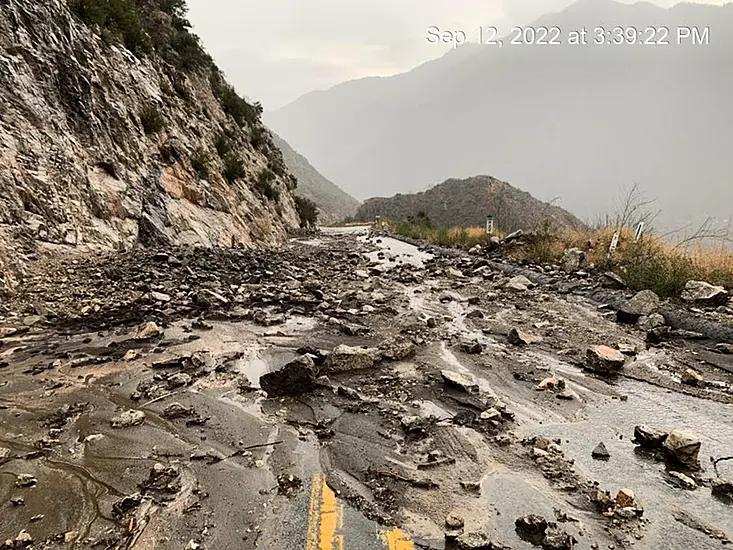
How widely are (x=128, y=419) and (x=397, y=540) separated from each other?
2114 millimetres

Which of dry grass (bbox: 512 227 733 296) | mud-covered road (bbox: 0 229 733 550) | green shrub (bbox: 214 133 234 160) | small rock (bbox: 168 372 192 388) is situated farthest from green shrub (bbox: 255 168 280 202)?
small rock (bbox: 168 372 192 388)

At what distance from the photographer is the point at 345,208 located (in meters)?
99.1

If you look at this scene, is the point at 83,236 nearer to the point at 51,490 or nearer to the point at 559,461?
the point at 51,490

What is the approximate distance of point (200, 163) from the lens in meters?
14.6

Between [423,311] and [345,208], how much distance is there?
9359cm

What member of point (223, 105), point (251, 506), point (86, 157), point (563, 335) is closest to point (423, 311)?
point (563, 335)

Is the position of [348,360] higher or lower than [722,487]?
higher

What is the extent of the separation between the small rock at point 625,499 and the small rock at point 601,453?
0.45 meters

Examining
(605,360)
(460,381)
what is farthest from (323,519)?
(605,360)

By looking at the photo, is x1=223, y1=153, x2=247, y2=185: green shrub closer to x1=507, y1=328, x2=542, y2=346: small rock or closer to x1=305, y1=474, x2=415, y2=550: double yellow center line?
x1=507, y1=328, x2=542, y2=346: small rock

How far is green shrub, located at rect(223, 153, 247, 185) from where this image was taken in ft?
56.0

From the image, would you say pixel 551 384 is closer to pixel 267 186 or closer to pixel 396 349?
pixel 396 349

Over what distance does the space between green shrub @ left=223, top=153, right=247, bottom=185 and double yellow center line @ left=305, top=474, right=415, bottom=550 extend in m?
16.1

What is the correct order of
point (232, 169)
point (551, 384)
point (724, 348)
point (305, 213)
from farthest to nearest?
point (305, 213) → point (232, 169) → point (724, 348) → point (551, 384)
